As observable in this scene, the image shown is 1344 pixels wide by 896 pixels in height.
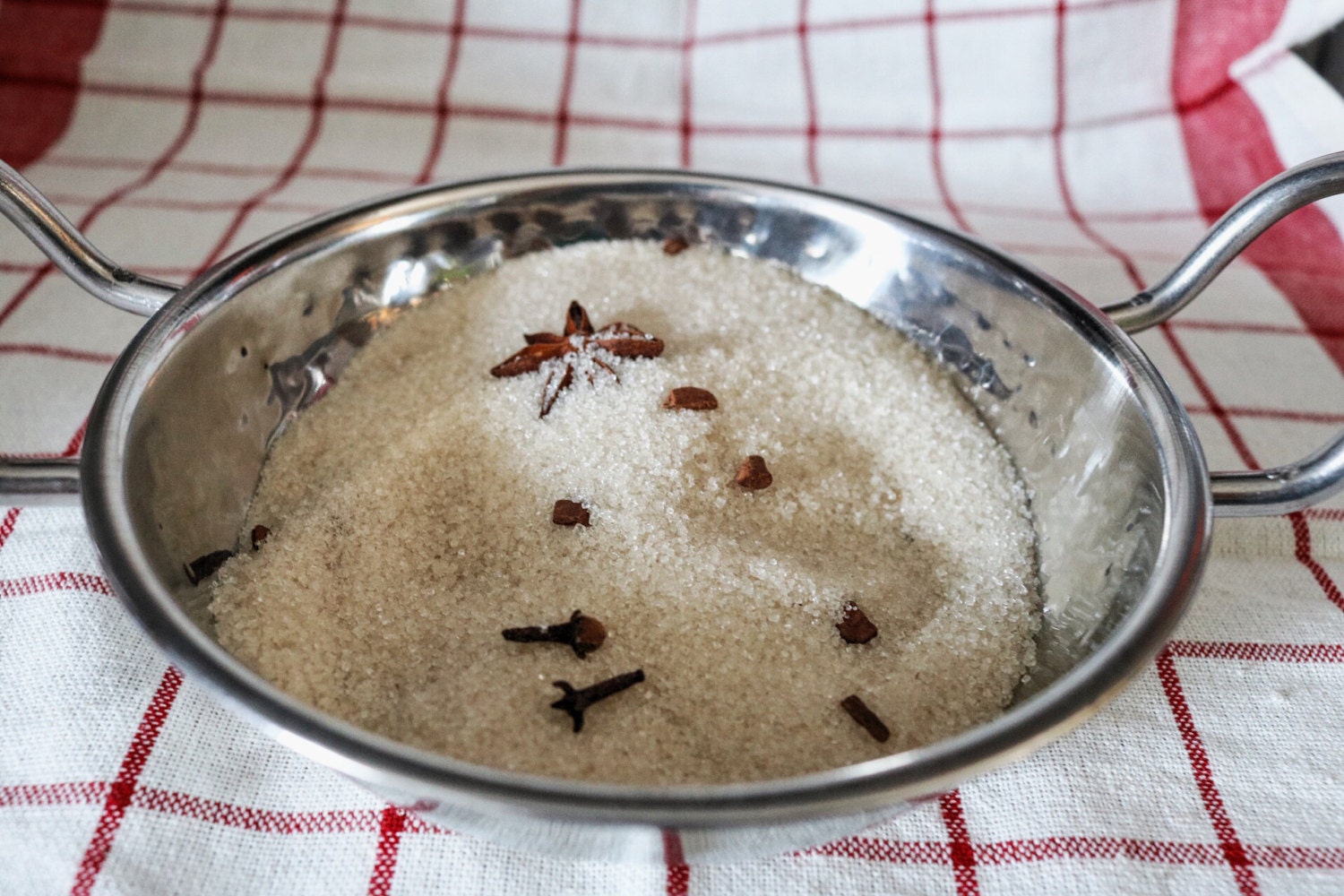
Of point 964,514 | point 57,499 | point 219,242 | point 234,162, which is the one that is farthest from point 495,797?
point 234,162

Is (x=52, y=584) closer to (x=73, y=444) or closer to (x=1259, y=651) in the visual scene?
(x=73, y=444)

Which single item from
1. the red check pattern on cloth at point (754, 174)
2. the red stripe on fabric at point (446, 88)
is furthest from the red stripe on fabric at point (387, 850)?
the red stripe on fabric at point (446, 88)

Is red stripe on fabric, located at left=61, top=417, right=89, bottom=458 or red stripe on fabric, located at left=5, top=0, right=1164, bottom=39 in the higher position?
red stripe on fabric, located at left=5, top=0, right=1164, bottom=39

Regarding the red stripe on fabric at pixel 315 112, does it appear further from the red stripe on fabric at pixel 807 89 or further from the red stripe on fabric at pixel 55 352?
the red stripe on fabric at pixel 807 89

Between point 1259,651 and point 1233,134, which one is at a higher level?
point 1233,134

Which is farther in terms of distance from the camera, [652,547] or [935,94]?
[935,94]

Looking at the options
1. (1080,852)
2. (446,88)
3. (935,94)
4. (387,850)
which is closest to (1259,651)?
(1080,852)

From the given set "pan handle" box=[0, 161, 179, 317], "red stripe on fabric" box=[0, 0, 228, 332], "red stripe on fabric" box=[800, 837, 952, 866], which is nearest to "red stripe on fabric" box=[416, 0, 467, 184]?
"red stripe on fabric" box=[0, 0, 228, 332]

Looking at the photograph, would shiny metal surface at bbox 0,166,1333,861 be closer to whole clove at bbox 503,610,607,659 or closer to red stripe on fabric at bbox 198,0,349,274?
whole clove at bbox 503,610,607,659
